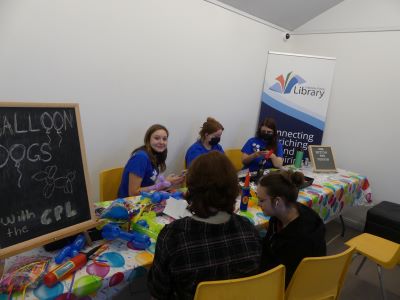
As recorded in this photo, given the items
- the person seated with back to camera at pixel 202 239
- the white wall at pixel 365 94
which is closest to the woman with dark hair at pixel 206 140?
the person seated with back to camera at pixel 202 239

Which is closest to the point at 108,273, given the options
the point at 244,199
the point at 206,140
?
the point at 244,199

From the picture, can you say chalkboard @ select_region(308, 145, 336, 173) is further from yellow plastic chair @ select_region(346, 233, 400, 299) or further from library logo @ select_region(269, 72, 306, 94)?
yellow plastic chair @ select_region(346, 233, 400, 299)

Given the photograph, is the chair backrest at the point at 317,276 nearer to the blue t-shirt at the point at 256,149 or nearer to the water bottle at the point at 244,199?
the water bottle at the point at 244,199

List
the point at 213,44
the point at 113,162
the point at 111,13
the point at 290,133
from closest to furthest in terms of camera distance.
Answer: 1. the point at 111,13
2. the point at 113,162
3. the point at 213,44
4. the point at 290,133

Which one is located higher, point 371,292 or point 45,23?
point 45,23

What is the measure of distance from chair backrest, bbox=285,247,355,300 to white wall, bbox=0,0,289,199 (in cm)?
187

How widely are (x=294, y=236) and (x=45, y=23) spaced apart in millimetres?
2049

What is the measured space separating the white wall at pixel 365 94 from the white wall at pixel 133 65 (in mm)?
836

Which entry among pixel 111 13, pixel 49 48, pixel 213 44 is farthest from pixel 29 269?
pixel 213 44

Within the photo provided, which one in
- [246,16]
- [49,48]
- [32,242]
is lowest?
[32,242]

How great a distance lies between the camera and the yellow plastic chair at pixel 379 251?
6.31ft

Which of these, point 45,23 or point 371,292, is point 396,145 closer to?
point 371,292

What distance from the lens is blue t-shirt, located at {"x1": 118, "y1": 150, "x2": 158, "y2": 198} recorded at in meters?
2.11

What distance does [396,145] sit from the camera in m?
3.32
